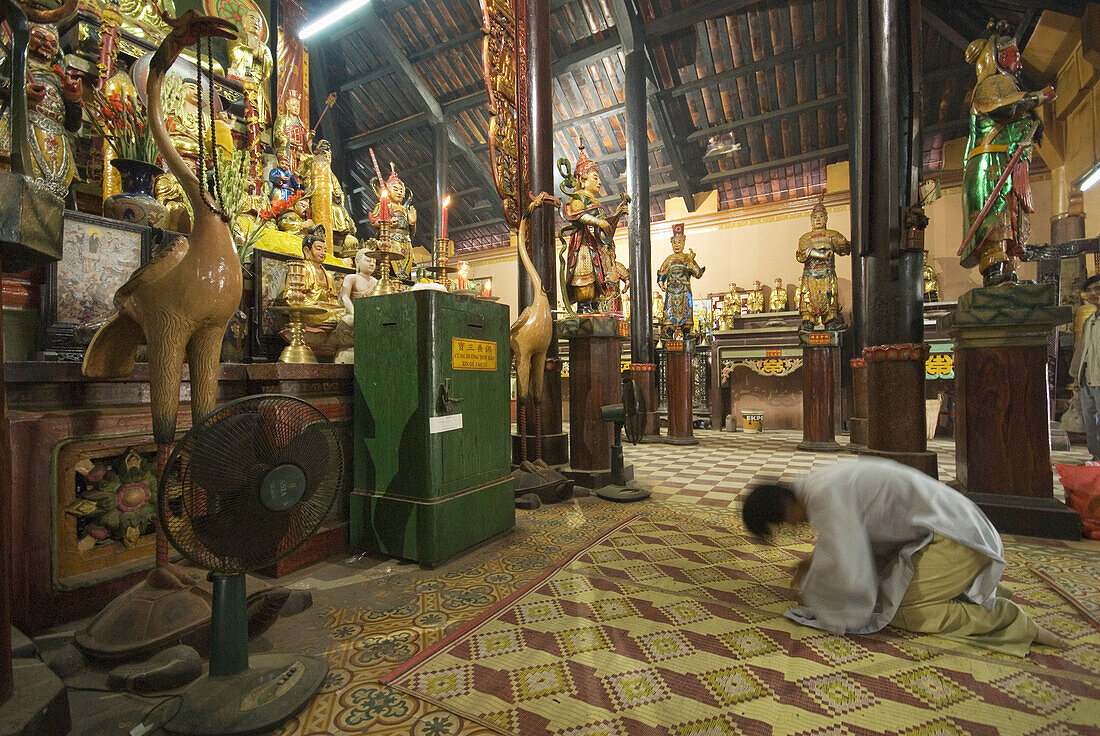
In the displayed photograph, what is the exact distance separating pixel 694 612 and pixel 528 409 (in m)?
2.62

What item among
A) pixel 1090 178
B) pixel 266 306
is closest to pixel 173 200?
pixel 266 306

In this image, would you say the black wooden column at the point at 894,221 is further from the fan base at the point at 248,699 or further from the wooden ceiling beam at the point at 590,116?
the wooden ceiling beam at the point at 590,116

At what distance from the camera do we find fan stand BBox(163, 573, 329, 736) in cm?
126

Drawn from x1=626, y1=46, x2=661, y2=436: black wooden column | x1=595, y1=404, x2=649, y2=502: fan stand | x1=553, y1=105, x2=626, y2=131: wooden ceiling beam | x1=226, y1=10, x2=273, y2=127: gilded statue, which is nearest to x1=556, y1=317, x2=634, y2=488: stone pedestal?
x1=595, y1=404, x2=649, y2=502: fan stand

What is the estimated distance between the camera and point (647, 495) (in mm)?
3867

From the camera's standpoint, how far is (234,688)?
1.36m

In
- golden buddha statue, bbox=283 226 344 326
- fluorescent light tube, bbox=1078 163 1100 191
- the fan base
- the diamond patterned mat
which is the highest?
fluorescent light tube, bbox=1078 163 1100 191

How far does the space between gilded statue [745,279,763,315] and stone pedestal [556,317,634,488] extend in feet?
22.4

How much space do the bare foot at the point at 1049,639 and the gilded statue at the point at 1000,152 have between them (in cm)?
258

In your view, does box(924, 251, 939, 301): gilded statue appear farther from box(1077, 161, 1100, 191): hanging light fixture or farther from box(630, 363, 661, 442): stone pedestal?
box(630, 363, 661, 442): stone pedestal

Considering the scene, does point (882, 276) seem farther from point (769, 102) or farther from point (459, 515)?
point (769, 102)

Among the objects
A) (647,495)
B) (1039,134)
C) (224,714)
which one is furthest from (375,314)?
(1039,134)

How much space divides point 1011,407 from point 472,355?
3287 millimetres

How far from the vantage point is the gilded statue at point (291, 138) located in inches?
217
